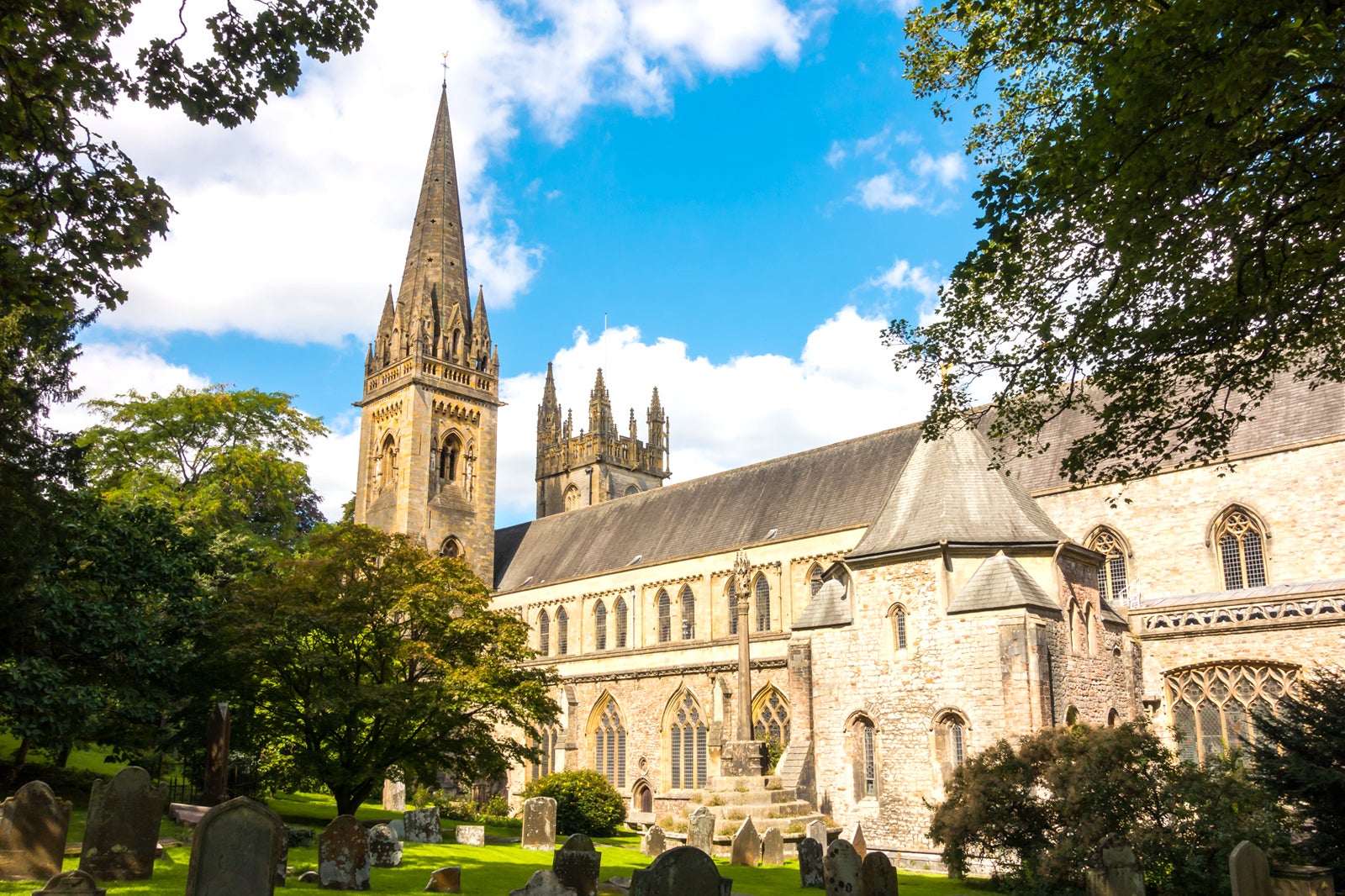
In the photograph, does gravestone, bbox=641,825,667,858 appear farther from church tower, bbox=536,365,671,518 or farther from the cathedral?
church tower, bbox=536,365,671,518

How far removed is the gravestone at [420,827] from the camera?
68.4 feet

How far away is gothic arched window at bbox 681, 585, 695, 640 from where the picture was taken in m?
38.6

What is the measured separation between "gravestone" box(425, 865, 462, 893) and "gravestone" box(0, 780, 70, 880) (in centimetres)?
459

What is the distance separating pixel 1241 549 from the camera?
86.2 feet

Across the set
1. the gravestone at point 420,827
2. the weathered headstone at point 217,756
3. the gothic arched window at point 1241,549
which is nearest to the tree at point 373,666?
the gravestone at point 420,827

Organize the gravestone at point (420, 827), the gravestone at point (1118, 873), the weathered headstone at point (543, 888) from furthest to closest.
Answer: the gravestone at point (420, 827), the gravestone at point (1118, 873), the weathered headstone at point (543, 888)

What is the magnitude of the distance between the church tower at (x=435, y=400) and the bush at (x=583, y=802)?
55.9 ft

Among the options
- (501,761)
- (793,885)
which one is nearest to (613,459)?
(501,761)

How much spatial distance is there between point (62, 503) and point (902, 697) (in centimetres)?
1749

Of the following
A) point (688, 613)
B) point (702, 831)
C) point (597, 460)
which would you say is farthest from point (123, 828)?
point (597, 460)

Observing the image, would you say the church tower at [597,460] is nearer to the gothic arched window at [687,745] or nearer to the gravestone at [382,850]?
the gothic arched window at [687,745]

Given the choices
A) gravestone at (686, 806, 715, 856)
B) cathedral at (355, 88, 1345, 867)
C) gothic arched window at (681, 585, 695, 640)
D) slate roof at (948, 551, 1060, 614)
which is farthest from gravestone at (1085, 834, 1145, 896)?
gothic arched window at (681, 585, 695, 640)

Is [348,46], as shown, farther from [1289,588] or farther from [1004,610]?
[1289,588]

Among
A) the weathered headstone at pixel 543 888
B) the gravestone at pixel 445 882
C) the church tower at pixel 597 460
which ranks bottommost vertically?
the gravestone at pixel 445 882
